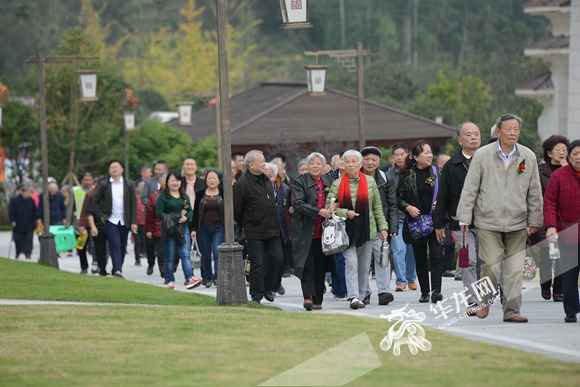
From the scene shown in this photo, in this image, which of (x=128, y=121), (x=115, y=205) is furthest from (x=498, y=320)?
(x=128, y=121)

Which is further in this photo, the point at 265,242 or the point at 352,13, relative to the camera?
the point at 352,13

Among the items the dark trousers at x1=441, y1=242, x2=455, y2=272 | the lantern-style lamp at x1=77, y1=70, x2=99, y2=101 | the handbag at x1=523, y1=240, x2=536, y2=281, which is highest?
the lantern-style lamp at x1=77, y1=70, x2=99, y2=101

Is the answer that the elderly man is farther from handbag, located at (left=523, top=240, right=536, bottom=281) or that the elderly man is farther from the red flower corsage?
handbag, located at (left=523, top=240, right=536, bottom=281)

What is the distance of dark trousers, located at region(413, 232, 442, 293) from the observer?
1522cm

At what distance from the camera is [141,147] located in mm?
53750

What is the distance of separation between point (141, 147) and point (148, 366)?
44124 millimetres

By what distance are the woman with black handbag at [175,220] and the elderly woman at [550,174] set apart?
18.6ft

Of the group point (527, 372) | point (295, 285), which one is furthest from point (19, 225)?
point (527, 372)

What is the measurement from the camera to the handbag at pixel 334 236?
48.1 feet

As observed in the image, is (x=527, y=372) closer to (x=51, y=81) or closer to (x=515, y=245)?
(x=515, y=245)

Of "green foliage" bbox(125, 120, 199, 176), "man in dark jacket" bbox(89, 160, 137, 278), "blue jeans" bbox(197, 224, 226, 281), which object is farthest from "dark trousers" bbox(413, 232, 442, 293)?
"green foliage" bbox(125, 120, 199, 176)

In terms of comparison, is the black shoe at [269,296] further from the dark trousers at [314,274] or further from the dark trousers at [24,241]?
the dark trousers at [24,241]

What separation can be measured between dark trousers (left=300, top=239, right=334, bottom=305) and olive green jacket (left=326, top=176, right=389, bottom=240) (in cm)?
61

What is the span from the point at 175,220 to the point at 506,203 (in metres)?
7.39
